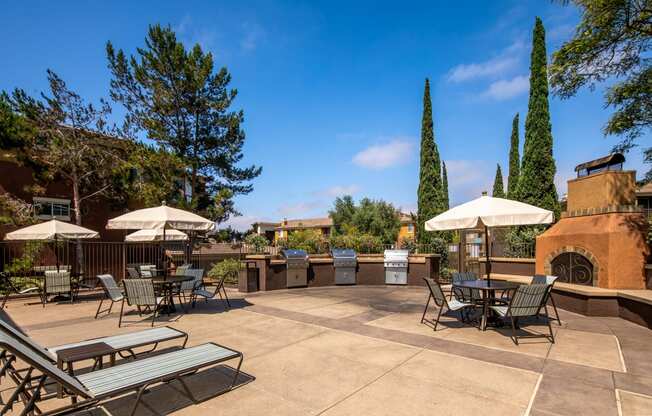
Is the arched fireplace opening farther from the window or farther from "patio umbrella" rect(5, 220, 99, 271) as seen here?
the window

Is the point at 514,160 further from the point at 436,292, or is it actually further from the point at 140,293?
the point at 140,293

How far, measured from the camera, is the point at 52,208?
14.2 meters

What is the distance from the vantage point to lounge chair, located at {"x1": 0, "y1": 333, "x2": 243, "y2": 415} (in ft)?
6.84

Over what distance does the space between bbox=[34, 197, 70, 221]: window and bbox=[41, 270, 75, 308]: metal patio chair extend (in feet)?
22.4

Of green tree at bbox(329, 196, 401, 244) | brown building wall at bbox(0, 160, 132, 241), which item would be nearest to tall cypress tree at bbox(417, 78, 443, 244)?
green tree at bbox(329, 196, 401, 244)

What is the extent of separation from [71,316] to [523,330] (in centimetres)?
938

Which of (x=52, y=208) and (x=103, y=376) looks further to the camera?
(x=52, y=208)

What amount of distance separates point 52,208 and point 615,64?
2077 centimetres

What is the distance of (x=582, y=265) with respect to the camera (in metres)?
7.96

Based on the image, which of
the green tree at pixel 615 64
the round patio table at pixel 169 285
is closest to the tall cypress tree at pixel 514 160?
the green tree at pixel 615 64

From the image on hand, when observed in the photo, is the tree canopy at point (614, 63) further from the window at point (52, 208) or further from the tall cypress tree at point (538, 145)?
the window at point (52, 208)

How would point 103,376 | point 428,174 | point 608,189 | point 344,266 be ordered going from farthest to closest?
1. point 428,174
2. point 344,266
3. point 608,189
4. point 103,376

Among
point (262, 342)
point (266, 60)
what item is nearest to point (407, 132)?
point (266, 60)

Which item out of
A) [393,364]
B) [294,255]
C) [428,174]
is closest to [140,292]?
[393,364]
